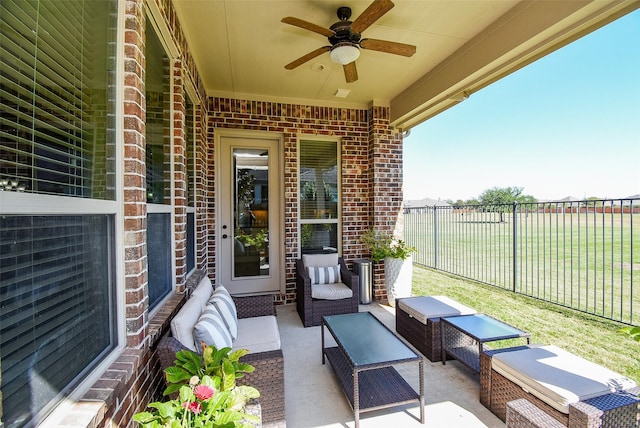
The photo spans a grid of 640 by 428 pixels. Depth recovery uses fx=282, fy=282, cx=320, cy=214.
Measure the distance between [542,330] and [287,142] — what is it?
12.8 ft

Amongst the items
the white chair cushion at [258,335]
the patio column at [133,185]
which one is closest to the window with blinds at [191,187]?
the white chair cushion at [258,335]

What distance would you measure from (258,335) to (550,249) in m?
4.08

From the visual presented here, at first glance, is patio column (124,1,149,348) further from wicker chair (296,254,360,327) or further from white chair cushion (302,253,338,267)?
white chair cushion (302,253,338,267)

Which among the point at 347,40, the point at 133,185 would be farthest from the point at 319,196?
the point at 133,185

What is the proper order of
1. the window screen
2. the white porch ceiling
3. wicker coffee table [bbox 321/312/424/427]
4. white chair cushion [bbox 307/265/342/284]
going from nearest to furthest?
the window screen < wicker coffee table [bbox 321/312/424/427] < the white porch ceiling < white chair cushion [bbox 307/265/342/284]

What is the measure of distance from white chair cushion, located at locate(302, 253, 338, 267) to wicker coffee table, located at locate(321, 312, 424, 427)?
1443 millimetres

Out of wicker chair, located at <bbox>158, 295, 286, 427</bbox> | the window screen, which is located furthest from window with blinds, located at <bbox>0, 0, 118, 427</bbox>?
wicker chair, located at <bbox>158, 295, 286, 427</bbox>

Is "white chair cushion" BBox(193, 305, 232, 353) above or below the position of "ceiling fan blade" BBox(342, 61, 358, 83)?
below

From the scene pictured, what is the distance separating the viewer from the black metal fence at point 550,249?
3164 mm

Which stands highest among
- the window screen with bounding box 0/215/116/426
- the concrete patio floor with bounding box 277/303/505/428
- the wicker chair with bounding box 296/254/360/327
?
the window screen with bounding box 0/215/116/426

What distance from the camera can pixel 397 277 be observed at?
418cm

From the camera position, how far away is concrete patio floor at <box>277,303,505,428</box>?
1.90 meters

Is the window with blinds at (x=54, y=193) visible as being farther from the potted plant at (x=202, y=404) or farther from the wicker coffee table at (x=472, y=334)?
the wicker coffee table at (x=472, y=334)

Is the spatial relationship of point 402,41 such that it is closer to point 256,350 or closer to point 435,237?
point 256,350
